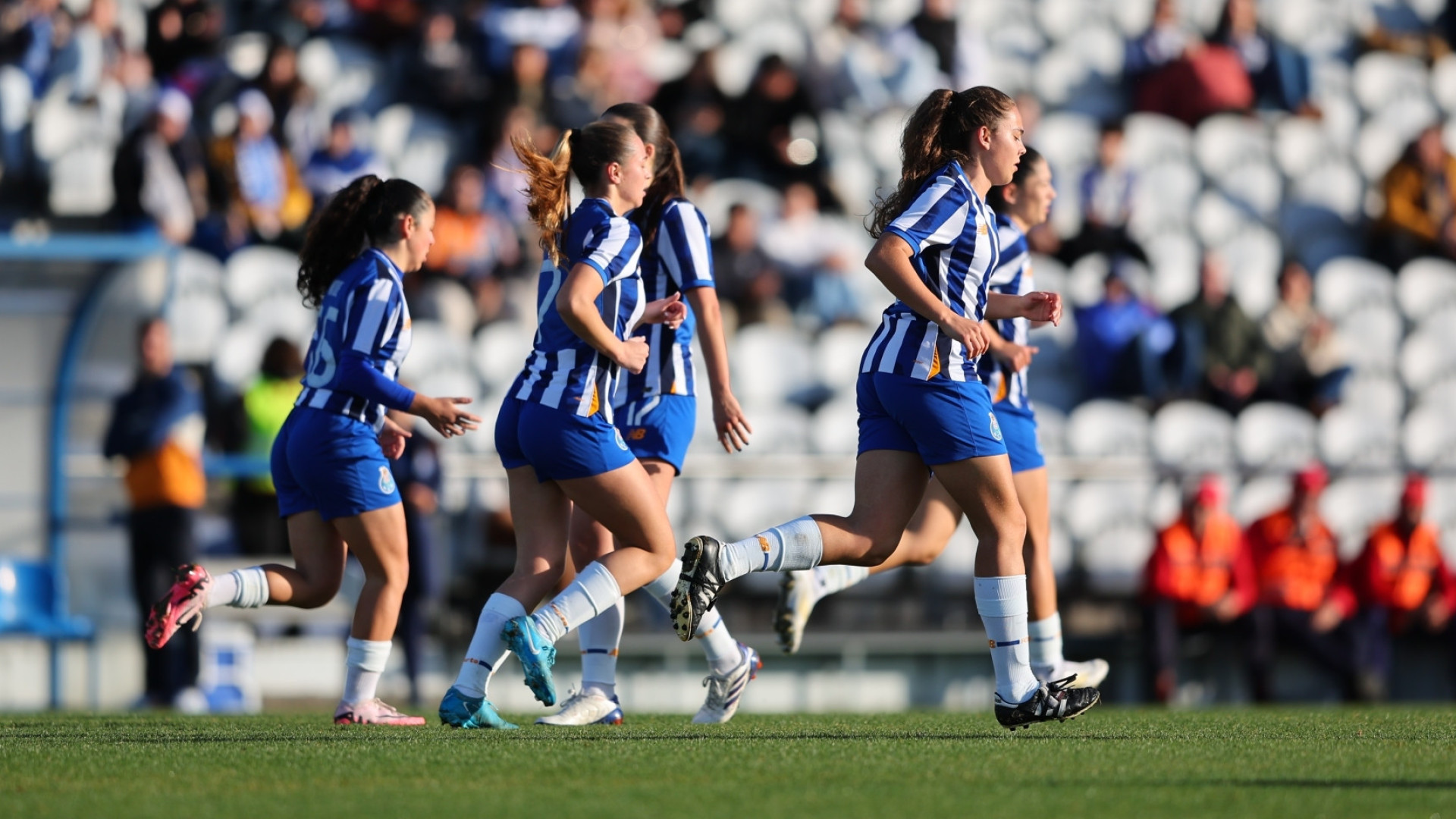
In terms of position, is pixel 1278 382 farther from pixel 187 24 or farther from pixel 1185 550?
pixel 187 24

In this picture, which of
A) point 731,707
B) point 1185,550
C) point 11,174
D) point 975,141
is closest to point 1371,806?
point 975,141

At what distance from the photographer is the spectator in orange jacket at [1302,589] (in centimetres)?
1174

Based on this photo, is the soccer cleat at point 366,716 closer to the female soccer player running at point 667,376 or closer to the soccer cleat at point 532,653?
the female soccer player running at point 667,376

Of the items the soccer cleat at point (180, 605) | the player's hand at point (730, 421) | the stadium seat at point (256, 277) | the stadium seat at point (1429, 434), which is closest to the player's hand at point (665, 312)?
the player's hand at point (730, 421)

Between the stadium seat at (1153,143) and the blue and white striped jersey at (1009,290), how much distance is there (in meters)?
9.16

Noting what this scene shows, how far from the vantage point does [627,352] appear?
5496 mm

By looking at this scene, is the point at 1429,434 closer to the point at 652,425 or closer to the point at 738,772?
the point at 652,425

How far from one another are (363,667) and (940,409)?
2.17 metres

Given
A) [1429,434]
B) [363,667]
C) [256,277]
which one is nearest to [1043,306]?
[363,667]

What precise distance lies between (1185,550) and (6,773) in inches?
320

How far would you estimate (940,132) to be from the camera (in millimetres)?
5645

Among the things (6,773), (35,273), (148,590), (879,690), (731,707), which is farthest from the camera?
(879,690)

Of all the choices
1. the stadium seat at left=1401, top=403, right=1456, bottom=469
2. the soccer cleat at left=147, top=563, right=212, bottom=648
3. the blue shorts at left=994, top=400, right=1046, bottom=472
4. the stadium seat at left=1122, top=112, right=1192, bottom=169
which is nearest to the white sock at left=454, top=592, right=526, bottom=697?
the soccer cleat at left=147, top=563, right=212, bottom=648

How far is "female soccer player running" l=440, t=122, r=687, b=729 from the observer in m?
5.49
